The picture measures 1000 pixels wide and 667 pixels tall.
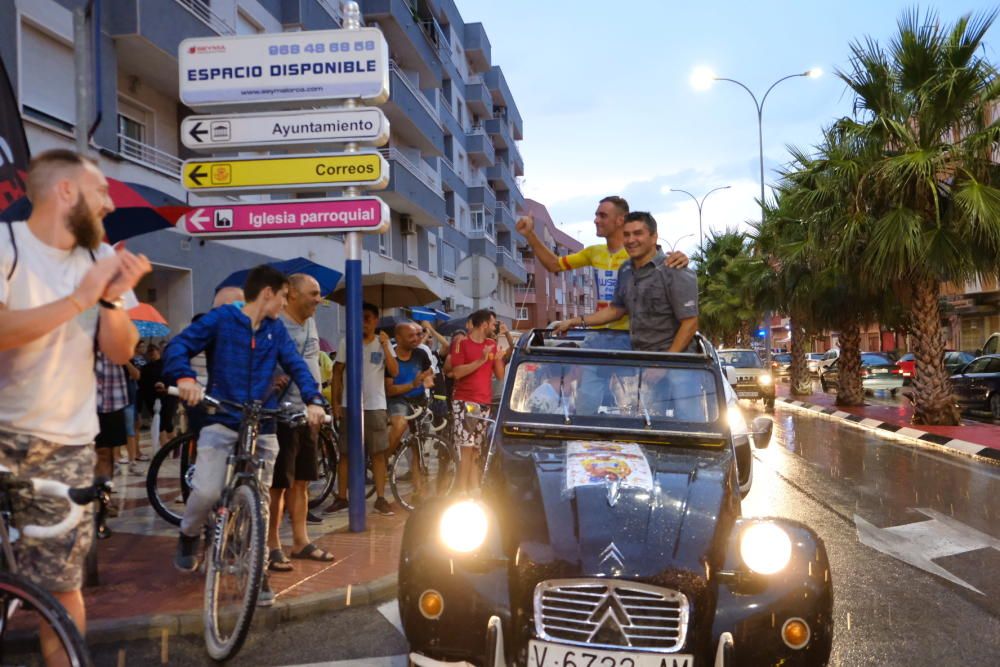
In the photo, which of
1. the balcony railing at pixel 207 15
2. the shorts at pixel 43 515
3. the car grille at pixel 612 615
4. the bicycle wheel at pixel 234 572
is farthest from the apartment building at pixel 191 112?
the car grille at pixel 612 615

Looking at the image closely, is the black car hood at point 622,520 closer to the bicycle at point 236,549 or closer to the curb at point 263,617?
the bicycle at point 236,549

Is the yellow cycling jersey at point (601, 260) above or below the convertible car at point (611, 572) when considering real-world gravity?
above

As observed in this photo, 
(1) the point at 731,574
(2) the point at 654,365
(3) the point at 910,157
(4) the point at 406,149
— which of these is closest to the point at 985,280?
(3) the point at 910,157

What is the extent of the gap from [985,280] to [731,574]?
1481 cm

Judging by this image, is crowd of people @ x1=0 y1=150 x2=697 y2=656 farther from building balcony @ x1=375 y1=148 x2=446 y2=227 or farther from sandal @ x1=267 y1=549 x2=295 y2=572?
building balcony @ x1=375 y1=148 x2=446 y2=227

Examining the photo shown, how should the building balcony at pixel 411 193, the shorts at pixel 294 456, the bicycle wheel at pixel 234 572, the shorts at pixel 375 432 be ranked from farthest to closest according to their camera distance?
the building balcony at pixel 411 193 → the shorts at pixel 375 432 → the shorts at pixel 294 456 → the bicycle wheel at pixel 234 572

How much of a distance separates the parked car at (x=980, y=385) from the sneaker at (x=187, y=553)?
694 inches

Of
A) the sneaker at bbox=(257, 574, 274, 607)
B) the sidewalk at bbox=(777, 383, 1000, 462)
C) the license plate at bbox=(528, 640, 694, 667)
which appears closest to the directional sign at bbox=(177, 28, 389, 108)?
the sneaker at bbox=(257, 574, 274, 607)

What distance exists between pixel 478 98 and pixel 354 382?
40.1 m

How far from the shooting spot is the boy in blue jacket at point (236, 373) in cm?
492

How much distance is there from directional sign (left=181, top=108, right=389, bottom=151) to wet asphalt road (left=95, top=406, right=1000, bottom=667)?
3.85m

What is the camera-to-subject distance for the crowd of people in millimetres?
2922

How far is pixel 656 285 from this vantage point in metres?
5.63

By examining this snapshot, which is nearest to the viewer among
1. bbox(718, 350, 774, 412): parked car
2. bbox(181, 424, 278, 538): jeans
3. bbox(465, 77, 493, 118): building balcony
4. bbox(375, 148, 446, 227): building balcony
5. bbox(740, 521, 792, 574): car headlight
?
bbox(740, 521, 792, 574): car headlight
